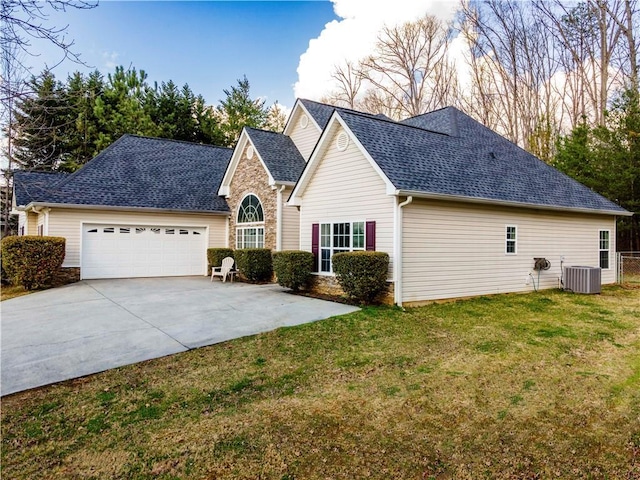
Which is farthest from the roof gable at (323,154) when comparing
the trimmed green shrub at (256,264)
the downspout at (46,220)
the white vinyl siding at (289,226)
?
the downspout at (46,220)

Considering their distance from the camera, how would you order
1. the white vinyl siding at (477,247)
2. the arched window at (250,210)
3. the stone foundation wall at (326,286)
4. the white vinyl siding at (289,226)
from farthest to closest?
the arched window at (250,210)
the white vinyl siding at (289,226)
the stone foundation wall at (326,286)
the white vinyl siding at (477,247)

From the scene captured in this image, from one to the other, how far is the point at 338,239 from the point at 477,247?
3.74m

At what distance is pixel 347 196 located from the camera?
1068 centimetres

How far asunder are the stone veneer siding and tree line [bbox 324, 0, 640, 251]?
15.4 meters

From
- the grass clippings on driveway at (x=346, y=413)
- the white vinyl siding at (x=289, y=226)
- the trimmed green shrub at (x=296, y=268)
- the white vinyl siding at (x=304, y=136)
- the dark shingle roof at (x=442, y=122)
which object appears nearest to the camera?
the grass clippings on driveway at (x=346, y=413)

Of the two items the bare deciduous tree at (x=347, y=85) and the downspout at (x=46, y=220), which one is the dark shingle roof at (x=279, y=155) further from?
the bare deciduous tree at (x=347, y=85)

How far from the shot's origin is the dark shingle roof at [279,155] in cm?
1410

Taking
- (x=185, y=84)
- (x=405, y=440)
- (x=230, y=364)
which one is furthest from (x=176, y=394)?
(x=185, y=84)

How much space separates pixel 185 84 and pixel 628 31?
90.8ft

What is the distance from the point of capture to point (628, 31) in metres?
21.3

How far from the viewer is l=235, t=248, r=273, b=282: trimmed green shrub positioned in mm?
13977

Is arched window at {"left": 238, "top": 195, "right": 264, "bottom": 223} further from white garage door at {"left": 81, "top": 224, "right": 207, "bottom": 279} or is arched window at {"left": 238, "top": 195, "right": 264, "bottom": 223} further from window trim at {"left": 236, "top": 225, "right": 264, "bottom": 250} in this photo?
white garage door at {"left": 81, "top": 224, "right": 207, "bottom": 279}

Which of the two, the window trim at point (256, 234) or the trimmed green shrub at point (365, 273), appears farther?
the window trim at point (256, 234)

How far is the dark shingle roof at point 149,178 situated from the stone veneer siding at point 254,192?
2.45 ft
